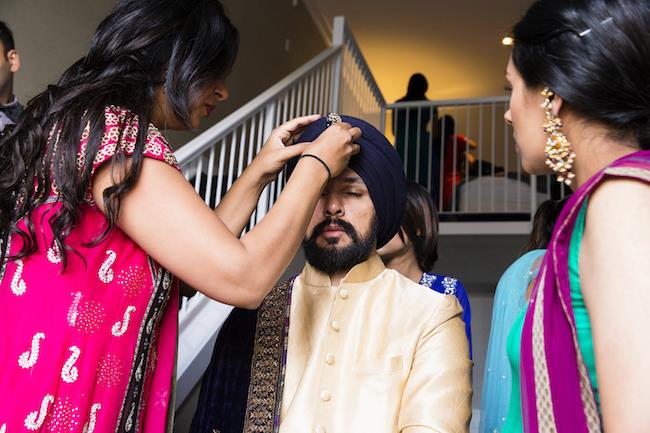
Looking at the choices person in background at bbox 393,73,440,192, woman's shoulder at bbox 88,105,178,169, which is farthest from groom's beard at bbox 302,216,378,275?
person in background at bbox 393,73,440,192

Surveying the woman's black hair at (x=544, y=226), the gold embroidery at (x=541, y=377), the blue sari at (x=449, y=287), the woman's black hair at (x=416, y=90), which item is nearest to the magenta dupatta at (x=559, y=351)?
the gold embroidery at (x=541, y=377)

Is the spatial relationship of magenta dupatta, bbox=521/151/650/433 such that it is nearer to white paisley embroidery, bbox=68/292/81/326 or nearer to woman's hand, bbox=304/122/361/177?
woman's hand, bbox=304/122/361/177

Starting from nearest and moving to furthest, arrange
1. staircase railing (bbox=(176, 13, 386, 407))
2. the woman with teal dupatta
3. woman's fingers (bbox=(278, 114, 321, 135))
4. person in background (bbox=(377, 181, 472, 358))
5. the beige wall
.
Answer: the woman with teal dupatta < woman's fingers (bbox=(278, 114, 321, 135)) < person in background (bbox=(377, 181, 472, 358)) < staircase railing (bbox=(176, 13, 386, 407)) < the beige wall

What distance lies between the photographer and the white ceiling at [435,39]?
7.77 meters

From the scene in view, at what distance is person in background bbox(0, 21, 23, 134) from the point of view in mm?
2637

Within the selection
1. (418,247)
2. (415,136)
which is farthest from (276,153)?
(415,136)

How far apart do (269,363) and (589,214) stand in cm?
92

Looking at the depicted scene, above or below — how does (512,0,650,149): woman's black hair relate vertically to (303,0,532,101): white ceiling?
below

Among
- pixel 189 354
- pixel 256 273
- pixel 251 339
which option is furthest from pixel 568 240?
pixel 189 354

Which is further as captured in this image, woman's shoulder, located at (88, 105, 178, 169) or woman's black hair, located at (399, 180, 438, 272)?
woman's black hair, located at (399, 180, 438, 272)

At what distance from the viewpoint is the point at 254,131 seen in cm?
399

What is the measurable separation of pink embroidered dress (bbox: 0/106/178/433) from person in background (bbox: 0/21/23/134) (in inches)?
60.1

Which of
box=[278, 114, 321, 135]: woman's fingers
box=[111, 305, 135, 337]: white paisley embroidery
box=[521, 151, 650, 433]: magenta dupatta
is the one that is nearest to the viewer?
box=[521, 151, 650, 433]: magenta dupatta

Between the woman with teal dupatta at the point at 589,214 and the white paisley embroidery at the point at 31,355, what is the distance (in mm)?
694
